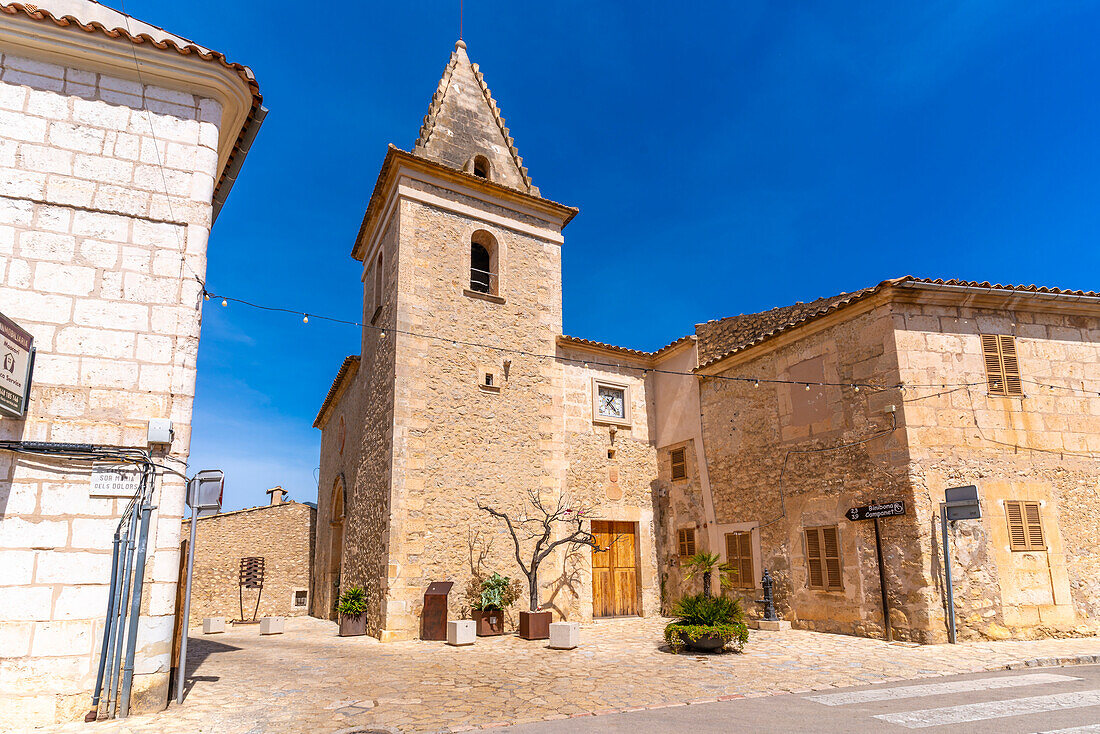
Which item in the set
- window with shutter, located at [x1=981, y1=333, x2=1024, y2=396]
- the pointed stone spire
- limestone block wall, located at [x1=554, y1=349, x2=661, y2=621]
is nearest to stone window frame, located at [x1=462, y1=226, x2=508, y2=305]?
the pointed stone spire

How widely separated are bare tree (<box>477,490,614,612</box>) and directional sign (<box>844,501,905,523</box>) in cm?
522

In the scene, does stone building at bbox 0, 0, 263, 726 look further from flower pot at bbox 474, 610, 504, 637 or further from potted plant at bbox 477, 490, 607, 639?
potted plant at bbox 477, 490, 607, 639

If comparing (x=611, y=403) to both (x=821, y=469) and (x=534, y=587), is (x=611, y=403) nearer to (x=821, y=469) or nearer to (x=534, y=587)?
A: (x=534, y=587)

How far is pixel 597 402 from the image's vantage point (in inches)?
652

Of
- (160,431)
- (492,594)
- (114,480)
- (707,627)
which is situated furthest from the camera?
(492,594)

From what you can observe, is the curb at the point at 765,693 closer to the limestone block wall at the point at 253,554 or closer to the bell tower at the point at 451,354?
the bell tower at the point at 451,354

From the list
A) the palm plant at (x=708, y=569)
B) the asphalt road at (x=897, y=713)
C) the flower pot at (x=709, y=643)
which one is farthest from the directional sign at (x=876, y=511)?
the flower pot at (x=709, y=643)

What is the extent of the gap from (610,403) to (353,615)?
777 centimetres

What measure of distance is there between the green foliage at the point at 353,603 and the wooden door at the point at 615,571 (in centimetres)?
526

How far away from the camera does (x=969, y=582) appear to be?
11.0 meters

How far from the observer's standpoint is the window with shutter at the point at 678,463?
16.5 m

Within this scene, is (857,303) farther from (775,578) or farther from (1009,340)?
(775,578)

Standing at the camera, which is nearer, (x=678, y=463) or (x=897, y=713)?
(x=897, y=713)

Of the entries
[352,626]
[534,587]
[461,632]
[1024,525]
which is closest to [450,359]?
[534,587]
